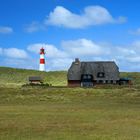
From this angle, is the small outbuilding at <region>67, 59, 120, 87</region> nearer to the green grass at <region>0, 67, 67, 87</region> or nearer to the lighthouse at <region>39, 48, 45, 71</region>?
the green grass at <region>0, 67, 67, 87</region>

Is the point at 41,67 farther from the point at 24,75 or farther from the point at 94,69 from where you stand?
the point at 94,69

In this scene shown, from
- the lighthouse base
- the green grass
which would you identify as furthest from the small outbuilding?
the lighthouse base

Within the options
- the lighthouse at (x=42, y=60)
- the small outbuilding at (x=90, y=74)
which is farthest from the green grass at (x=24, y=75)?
the small outbuilding at (x=90, y=74)

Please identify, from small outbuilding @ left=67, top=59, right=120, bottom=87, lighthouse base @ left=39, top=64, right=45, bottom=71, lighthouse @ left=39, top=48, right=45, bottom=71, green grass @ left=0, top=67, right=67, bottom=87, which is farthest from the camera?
lighthouse base @ left=39, top=64, right=45, bottom=71

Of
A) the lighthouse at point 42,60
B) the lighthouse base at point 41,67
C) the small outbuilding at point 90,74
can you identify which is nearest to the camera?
the small outbuilding at point 90,74

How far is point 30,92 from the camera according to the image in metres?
82.9

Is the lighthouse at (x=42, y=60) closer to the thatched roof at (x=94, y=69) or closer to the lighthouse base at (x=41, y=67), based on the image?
the lighthouse base at (x=41, y=67)

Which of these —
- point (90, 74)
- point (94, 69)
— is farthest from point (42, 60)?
point (90, 74)

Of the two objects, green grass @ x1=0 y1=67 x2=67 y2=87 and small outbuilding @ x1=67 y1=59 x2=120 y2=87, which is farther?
green grass @ x1=0 y1=67 x2=67 y2=87

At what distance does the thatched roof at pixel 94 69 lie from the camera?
127 meters

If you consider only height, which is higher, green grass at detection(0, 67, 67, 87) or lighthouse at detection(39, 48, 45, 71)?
lighthouse at detection(39, 48, 45, 71)

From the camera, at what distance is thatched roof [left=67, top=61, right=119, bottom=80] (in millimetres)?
126812

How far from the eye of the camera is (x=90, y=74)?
12688cm

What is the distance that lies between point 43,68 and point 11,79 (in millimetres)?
14749
